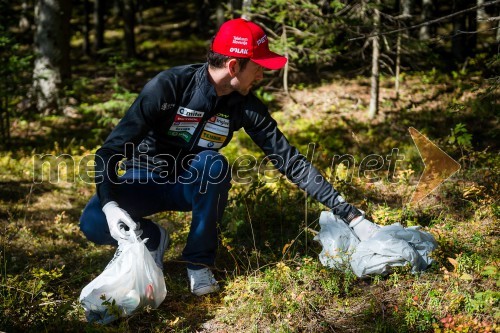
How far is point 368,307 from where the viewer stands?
297 cm

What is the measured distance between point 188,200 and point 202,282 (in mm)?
560

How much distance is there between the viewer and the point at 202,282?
3.31 meters

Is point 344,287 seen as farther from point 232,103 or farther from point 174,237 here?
point 174,237

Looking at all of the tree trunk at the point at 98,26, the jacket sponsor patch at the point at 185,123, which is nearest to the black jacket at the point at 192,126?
the jacket sponsor patch at the point at 185,123

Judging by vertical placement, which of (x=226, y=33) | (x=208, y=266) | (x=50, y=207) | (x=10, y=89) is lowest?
(x=50, y=207)

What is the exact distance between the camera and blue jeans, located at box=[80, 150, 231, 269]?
3.27m

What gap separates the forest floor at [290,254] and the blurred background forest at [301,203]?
0.01 meters

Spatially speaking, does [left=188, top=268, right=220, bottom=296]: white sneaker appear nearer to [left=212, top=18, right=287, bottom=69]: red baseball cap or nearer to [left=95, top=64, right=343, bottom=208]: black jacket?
[left=95, top=64, right=343, bottom=208]: black jacket

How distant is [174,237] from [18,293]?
1.49 meters

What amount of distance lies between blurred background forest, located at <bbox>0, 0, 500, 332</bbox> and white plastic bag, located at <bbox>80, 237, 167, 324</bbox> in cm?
12

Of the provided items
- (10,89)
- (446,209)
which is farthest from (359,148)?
(10,89)

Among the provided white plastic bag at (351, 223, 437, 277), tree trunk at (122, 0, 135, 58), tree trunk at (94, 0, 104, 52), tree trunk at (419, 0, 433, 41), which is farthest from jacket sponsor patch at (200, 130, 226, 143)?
tree trunk at (94, 0, 104, 52)

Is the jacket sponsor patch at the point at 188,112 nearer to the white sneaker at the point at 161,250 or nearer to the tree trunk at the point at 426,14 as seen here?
the white sneaker at the point at 161,250

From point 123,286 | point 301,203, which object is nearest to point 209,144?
point 123,286
